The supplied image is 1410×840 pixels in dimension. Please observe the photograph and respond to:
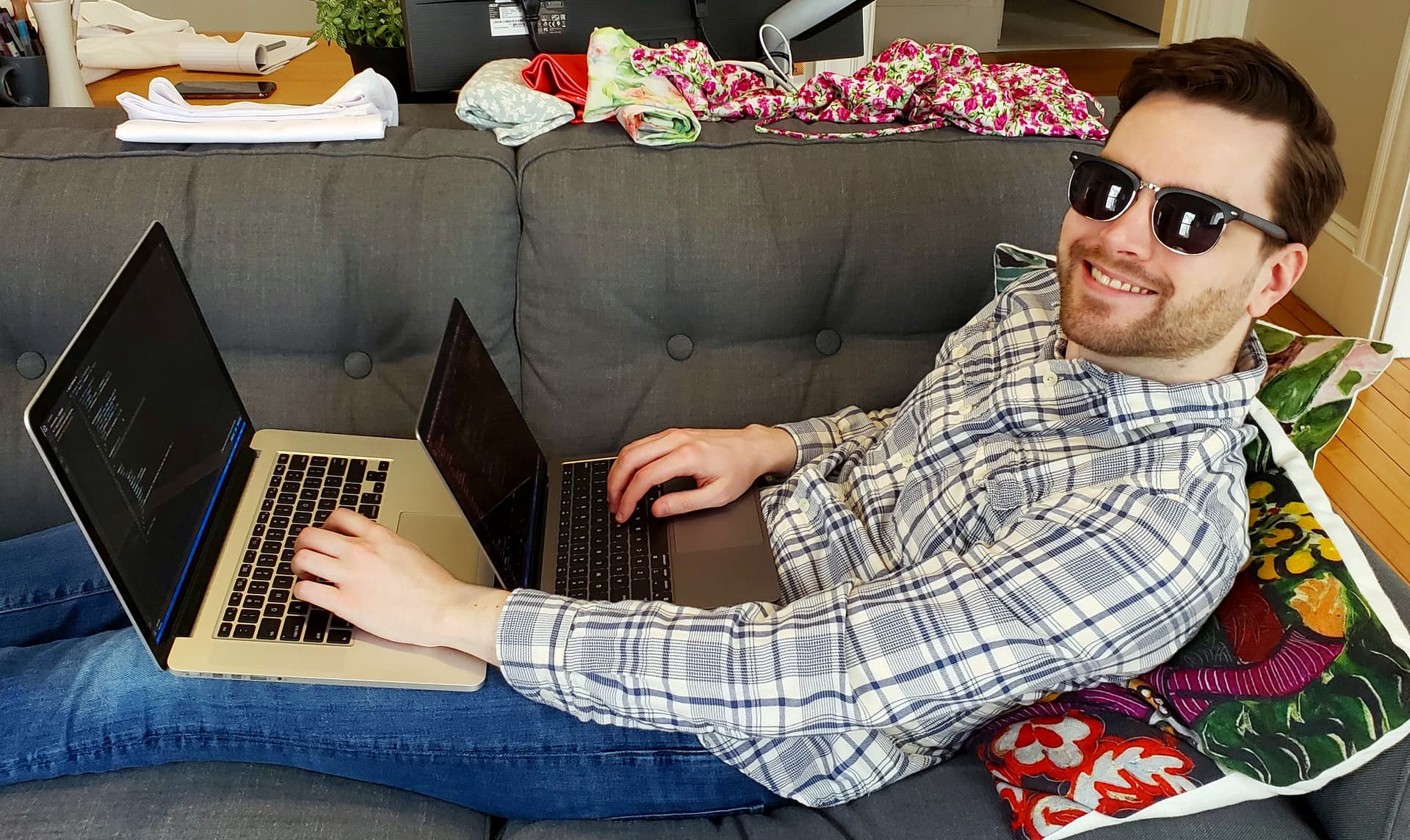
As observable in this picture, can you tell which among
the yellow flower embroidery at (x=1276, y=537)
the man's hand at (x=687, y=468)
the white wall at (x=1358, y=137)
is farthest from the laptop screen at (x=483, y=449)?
the white wall at (x=1358, y=137)

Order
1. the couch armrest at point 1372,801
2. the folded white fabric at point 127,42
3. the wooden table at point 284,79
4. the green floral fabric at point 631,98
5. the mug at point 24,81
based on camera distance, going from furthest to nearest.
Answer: the folded white fabric at point 127,42
the wooden table at point 284,79
the mug at point 24,81
the green floral fabric at point 631,98
the couch armrest at point 1372,801

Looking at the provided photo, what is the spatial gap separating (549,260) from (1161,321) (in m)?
0.79

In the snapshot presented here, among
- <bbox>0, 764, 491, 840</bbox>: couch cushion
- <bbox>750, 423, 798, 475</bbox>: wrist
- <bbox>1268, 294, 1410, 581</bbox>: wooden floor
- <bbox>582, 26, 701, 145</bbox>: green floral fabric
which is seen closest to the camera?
<bbox>0, 764, 491, 840</bbox>: couch cushion

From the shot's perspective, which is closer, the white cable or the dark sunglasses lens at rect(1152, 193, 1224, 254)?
the dark sunglasses lens at rect(1152, 193, 1224, 254)

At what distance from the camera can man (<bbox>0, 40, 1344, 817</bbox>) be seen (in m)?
0.97

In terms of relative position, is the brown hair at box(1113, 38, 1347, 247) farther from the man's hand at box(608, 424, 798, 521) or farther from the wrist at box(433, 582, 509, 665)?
the wrist at box(433, 582, 509, 665)

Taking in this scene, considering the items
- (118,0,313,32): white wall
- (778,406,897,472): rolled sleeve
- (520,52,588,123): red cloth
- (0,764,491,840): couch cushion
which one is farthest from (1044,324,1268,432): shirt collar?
(118,0,313,32): white wall

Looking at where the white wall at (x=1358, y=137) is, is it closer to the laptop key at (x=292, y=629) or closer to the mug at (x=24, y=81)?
the laptop key at (x=292, y=629)

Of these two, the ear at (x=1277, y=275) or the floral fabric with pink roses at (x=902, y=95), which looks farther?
the floral fabric with pink roses at (x=902, y=95)

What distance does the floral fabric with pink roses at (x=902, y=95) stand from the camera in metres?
Answer: 1.57

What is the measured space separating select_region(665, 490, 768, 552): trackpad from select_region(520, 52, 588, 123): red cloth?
0.67m

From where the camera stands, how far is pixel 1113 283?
1.13 metres

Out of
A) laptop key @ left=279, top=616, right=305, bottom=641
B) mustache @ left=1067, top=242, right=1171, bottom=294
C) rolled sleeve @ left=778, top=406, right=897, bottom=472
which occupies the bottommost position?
rolled sleeve @ left=778, top=406, right=897, bottom=472

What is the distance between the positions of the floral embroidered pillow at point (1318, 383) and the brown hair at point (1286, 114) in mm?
149
